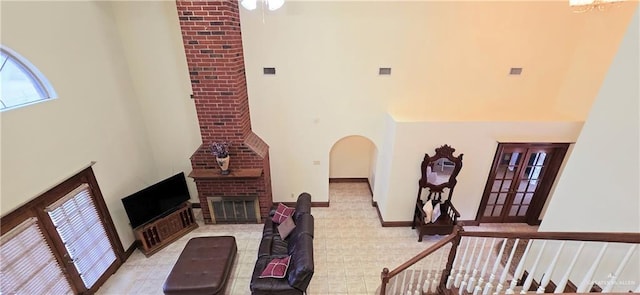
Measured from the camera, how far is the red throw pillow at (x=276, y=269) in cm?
380

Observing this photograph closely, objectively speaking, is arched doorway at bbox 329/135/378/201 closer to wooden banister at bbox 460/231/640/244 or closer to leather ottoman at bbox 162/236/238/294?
leather ottoman at bbox 162/236/238/294

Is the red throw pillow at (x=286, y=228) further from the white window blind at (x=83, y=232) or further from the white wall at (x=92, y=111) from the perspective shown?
the white window blind at (x=83, y=232)

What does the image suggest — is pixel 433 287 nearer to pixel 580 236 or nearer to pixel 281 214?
pixel 580 236

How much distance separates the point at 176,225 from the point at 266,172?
2.02 metres

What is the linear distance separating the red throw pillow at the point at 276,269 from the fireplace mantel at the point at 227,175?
1.73m

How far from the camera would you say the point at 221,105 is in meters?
4.86

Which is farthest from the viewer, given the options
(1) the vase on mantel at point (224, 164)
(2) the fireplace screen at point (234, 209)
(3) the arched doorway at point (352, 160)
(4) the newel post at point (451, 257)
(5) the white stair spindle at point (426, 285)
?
(3) the arched doorway at point (352, 160)

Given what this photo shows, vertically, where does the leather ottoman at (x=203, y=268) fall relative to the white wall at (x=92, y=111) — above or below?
below

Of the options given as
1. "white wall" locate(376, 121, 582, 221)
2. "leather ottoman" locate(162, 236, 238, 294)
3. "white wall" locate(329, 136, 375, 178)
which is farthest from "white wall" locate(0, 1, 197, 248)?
"white wall" locate(376, 121, 582, 221)

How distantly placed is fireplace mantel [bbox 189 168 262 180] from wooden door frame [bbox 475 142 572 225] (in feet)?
14.7

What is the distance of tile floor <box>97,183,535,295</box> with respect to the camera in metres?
4.33

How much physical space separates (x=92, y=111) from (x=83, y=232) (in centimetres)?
182

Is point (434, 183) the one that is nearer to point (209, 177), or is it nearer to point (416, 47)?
point (416, 47)

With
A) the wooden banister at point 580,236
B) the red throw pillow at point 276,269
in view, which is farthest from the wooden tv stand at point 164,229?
the wooden banister at point 580,236
